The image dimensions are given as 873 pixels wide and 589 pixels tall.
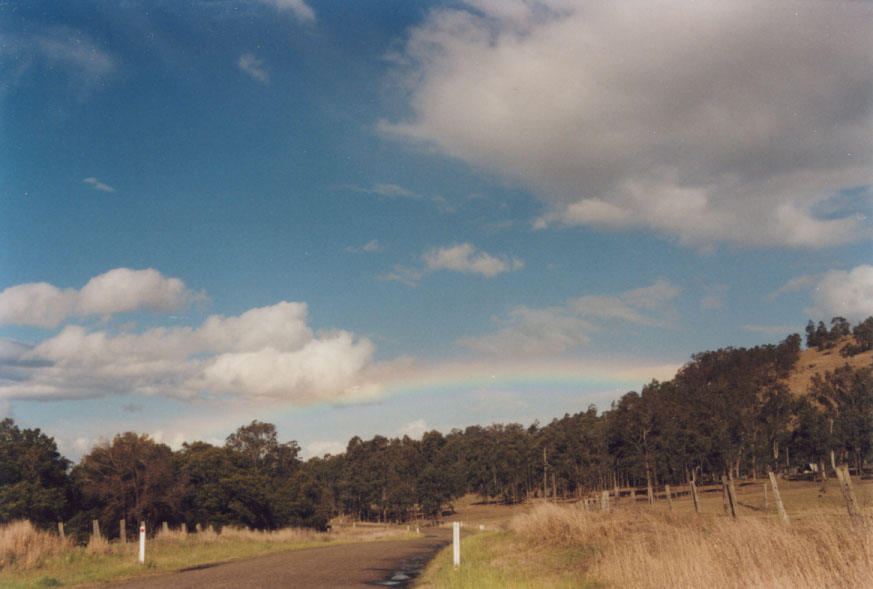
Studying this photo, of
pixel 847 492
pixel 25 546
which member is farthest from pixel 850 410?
pixel 25 546

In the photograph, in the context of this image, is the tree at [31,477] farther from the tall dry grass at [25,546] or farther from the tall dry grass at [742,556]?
the tall dry grass at [742,556]

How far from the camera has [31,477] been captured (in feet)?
148

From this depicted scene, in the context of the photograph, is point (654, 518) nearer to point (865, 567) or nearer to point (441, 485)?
point (865, 567)

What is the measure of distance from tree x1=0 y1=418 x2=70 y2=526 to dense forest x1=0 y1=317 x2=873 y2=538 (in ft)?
0.34

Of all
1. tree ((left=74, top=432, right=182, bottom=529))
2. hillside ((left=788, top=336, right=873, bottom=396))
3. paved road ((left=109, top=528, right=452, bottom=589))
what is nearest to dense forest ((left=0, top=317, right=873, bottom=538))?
tree ((left=74, top=432, right=182, bottom=529))

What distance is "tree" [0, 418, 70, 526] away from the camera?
138ft

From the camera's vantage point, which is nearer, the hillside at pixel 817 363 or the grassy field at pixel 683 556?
the grassy field at pixel 683 556

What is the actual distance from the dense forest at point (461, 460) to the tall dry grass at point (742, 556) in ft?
37.4

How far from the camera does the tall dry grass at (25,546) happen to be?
1661 centimetres

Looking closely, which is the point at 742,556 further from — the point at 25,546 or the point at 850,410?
the point at 850,410

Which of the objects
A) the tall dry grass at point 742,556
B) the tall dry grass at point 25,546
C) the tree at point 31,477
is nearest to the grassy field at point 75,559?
the tall dry grass at point 25,546

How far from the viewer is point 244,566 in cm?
1833

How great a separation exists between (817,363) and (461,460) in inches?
3912

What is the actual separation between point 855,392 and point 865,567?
102760mm
